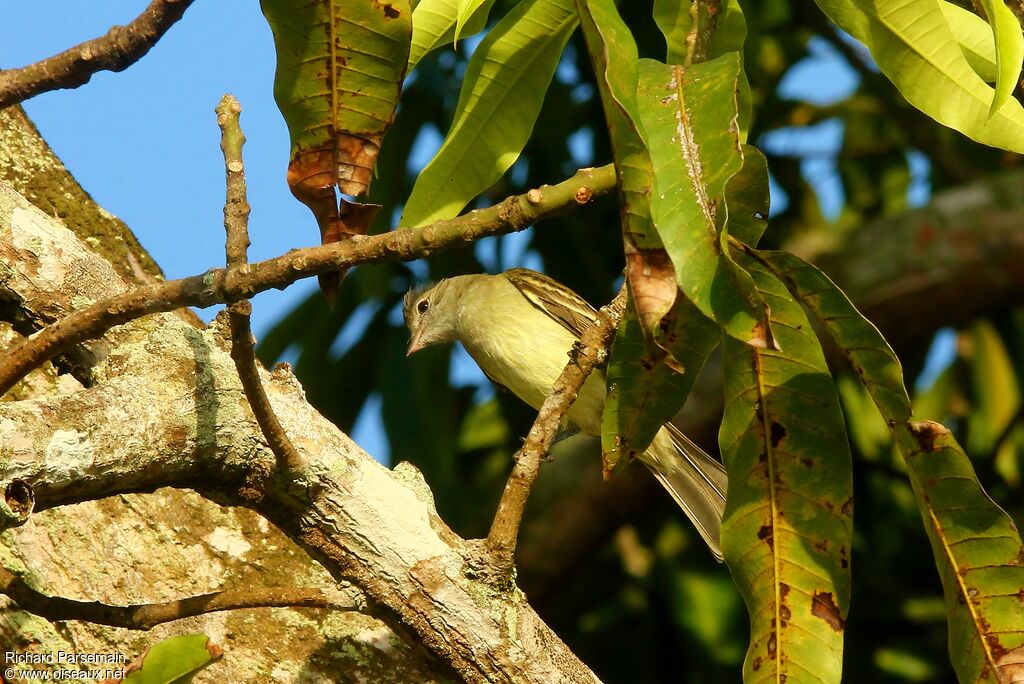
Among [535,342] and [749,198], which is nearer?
[749,198]

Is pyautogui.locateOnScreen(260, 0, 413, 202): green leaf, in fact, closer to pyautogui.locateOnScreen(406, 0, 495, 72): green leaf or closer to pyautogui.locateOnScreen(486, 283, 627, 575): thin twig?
pyautogui.locateOnScreen(406, 0, 495, 72): green leaf

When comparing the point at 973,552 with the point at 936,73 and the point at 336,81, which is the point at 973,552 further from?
the point at 336,81

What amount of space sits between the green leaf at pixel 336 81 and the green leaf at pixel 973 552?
101cm

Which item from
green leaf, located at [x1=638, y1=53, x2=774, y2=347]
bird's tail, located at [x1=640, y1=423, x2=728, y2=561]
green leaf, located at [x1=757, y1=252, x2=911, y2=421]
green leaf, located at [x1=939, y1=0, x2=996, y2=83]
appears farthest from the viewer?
bird's tail, located at [x1=640, y1=423, x2=728, y2=561]

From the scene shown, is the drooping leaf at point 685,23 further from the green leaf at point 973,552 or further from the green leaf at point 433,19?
the green leaf at point 973,552

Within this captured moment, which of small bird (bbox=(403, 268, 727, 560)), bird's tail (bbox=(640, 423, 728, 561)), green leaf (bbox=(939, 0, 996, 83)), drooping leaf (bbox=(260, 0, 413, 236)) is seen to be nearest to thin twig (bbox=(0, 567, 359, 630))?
drooping leaf (bbox=(260, 0, 413, 236))

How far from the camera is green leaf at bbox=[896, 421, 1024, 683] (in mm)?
2025

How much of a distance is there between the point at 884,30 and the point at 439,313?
3439 millimetres

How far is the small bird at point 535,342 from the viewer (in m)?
4.78

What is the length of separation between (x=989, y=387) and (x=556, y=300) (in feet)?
8.34

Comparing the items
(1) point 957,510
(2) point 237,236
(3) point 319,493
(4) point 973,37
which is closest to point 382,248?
(2) point 237,236

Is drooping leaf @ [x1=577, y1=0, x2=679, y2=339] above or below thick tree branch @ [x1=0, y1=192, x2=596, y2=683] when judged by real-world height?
above

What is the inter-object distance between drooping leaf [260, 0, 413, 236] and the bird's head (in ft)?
10.8

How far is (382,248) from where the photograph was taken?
1.81 metres
